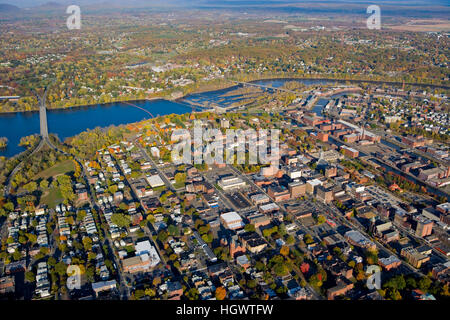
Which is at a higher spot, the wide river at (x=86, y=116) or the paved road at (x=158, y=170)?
the wide river at (x=86, y=116)

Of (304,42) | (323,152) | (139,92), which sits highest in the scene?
(304,42)

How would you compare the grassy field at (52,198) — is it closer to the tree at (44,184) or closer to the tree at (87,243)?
the tree at (44,184)

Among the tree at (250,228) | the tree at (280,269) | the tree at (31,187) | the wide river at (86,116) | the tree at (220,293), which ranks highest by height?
the wide river at (86,116)

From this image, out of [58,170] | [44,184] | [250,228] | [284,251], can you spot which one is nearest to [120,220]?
[250,228]

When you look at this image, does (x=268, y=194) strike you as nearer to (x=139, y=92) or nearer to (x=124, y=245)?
(x=124, y=245)

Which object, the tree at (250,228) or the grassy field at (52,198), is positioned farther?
the grassy field at (52,198)

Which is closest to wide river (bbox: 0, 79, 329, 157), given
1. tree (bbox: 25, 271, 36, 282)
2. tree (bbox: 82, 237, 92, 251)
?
tree (bbox: 82, 237, 92, 251)

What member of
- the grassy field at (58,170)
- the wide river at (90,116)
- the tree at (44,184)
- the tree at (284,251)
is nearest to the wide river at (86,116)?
the wide river at (90,116)

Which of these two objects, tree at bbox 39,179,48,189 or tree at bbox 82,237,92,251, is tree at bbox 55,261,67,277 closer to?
tree at bbox 82,237,92,251

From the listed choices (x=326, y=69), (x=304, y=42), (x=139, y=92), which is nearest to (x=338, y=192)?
(x=139, y=92)
